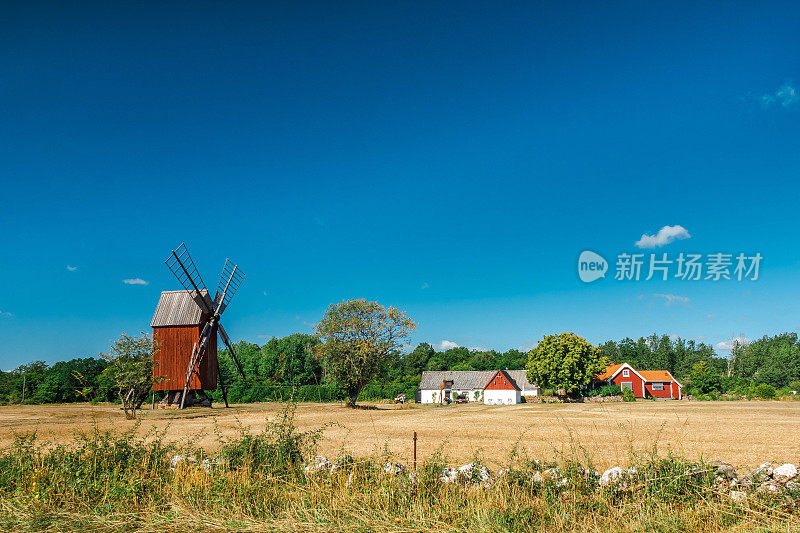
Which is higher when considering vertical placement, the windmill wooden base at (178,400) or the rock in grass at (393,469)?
the rock in grass at (393,469)

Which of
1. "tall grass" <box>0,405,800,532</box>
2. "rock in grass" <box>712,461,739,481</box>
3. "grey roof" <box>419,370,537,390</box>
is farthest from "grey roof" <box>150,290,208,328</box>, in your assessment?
"grey roof" <box>419,370,537,390</box>

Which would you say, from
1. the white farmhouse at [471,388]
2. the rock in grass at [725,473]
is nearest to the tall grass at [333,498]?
the rock in grass at [725,473]

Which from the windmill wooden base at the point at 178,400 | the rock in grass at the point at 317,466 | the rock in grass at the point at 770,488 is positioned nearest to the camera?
the rock in grass at the point at 770,488

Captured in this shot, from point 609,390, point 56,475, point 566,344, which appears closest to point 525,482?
point 56,475

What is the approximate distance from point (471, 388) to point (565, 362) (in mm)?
19212

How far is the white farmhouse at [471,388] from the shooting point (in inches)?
2876

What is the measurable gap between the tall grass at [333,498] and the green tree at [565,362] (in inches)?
2398

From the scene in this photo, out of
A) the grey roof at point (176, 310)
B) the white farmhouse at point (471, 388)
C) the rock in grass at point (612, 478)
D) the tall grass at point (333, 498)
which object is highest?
the grey roof at point (176, 310)

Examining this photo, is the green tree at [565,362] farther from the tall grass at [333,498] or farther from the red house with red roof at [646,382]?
the tall grass at [333,498]

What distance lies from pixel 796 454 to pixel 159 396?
135 feet

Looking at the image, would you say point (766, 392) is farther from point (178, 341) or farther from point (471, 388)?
point (178, 341)

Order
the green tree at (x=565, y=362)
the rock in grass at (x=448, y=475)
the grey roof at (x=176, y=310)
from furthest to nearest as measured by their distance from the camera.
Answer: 1. the green tree at (x=565, y=362)
2. the grey roof at (x=176, y=310)
3. the rock in grass at (x=448, y=475)

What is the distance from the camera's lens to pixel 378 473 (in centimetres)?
749

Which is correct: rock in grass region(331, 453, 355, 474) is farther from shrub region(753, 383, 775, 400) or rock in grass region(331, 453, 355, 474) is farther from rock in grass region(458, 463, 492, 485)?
shrub region(753, 383, 775, 400)
